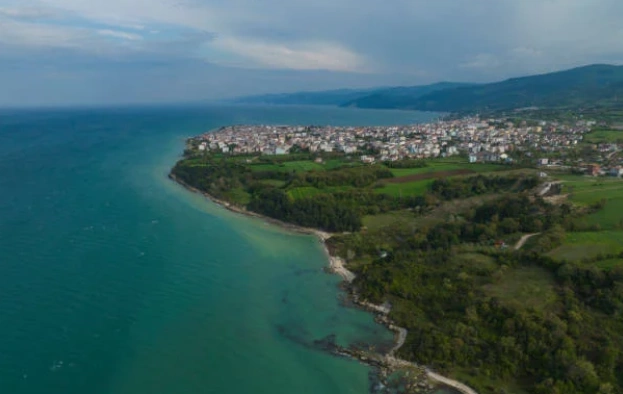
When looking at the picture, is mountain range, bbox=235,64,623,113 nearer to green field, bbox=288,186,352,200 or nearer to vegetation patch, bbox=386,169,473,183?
vegetation patch, bbox=386,169,473,183

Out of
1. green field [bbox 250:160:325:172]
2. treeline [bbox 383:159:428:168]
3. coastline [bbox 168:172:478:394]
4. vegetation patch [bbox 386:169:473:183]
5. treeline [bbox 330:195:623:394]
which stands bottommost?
coastline [bbox 168:172:478:394]

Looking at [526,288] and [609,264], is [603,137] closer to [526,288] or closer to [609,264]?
[609,264]

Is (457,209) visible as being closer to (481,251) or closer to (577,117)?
(481,251)

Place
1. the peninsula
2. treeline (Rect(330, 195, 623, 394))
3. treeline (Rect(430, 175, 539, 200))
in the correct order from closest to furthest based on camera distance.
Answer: treeline (Rect(330, 195, 623, 394)), the peninsula, treeline (Rect(430, 175, 539, 200))

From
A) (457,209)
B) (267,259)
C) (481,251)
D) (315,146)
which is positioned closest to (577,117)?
(315,146)

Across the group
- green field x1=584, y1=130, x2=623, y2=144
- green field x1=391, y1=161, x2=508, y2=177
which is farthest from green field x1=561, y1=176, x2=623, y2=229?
green field x1=584, y1=130, x2=623, y2=144

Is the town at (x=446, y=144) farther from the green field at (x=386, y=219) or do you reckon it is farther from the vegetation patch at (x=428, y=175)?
Answer: the green field at (x=386, y=219)
